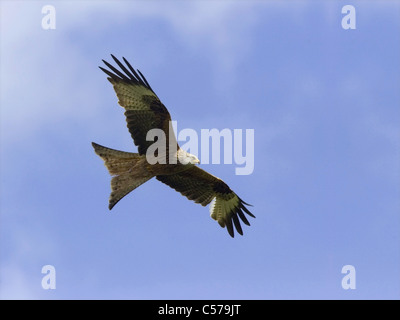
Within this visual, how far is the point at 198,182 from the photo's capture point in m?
13.6

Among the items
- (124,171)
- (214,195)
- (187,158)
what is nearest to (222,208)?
(214,195)

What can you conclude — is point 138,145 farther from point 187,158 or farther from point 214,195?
point 214,195

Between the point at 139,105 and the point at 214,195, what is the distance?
2488 mm

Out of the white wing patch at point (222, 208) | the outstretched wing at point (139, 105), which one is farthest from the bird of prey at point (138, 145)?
the white wing patch at point (222, 208)

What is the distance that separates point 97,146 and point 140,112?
1.03 m

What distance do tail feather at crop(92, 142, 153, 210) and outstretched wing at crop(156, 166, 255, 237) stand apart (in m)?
1.01

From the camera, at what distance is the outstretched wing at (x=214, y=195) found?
13.5 metres

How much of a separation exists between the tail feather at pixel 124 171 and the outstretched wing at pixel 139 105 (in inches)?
10.7

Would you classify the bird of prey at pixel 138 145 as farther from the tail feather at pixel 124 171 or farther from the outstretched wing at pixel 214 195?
the outstretched wing at pixel 214 195
